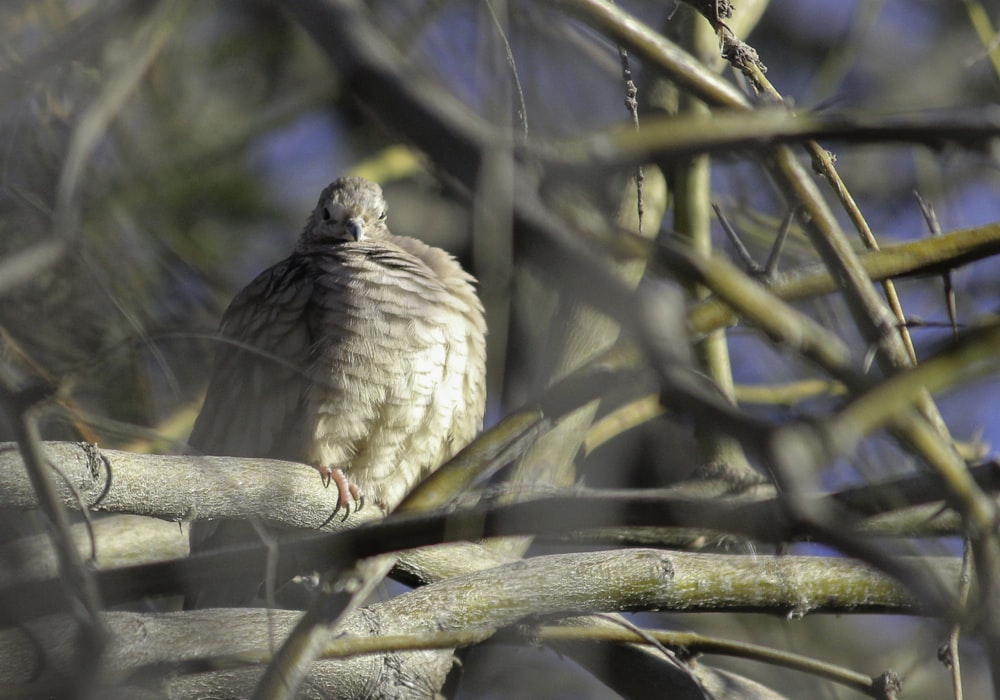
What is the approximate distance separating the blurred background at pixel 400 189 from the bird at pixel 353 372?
0.87ft

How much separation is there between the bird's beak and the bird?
0.09m

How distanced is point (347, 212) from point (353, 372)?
100 centimetres

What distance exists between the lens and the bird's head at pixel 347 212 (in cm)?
472

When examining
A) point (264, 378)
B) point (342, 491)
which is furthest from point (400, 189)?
point (342, 491)

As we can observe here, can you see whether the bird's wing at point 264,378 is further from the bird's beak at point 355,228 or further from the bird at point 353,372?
the bird's beak at point 355,228

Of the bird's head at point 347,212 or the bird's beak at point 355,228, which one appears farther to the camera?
the bird's head at point 347,212

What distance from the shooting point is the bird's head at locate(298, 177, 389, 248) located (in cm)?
472

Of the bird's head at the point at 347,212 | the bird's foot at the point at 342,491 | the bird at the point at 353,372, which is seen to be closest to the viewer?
the bird's foot at the point at 342,491

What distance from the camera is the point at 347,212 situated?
4.74 m

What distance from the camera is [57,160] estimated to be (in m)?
4.32

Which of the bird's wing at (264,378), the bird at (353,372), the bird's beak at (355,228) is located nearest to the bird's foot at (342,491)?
the bird at (353,372)

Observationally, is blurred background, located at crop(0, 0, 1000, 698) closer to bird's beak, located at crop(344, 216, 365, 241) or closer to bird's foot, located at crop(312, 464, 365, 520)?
bird's beak, located at crop(344, 216, 365, 241)

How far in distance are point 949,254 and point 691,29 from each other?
6.61ft

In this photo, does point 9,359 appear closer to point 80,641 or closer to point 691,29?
point 80,641
